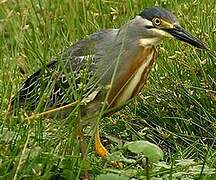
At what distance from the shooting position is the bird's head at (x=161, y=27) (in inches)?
158

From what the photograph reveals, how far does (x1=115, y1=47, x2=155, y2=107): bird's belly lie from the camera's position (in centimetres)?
408

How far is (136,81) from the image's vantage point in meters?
4.12

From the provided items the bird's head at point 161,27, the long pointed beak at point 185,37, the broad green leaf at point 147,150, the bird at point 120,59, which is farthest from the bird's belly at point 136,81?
the broad green leaf at point 147,150

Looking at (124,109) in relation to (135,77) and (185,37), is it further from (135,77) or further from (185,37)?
(185,37)

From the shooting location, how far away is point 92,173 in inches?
121

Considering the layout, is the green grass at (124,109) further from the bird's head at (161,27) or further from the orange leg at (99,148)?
the bird's head at (161,27)

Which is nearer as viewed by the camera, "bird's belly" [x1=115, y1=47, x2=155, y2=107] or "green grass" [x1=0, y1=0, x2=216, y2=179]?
"green grass" [x1=0, y1=0, x2=216, y2=179]

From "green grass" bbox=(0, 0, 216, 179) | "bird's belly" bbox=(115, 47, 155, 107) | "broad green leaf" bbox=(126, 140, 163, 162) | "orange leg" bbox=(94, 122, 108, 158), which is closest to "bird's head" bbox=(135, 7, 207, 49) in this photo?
"bird's belly" bbox=(115, 47, 155, 107)

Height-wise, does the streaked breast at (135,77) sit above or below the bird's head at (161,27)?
below

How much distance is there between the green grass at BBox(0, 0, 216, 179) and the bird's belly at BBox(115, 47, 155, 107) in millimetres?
193

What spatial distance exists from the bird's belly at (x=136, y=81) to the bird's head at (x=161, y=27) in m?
0.11

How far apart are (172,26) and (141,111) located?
0.63 meters

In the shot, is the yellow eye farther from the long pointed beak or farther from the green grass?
the green grass

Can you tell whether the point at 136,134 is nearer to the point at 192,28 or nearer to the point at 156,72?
the point at 156,72
